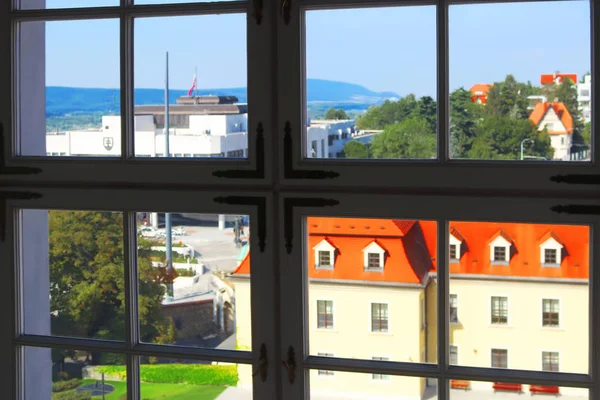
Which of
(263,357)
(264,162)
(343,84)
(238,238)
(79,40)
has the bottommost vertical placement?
(263,357)

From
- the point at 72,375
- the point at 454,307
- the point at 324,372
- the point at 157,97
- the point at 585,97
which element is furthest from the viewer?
the point at 72,375

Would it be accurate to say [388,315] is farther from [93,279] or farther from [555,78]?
[93,279]

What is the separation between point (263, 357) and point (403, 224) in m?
0.48

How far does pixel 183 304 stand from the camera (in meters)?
2.11

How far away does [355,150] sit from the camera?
1.95 meters

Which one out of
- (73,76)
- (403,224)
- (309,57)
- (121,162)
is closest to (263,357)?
(403,224)

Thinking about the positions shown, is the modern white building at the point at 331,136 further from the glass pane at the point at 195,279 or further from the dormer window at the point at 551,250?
the dormer window at the point at 551,250

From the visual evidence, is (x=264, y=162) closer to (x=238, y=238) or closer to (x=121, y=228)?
(x=238, y=238)

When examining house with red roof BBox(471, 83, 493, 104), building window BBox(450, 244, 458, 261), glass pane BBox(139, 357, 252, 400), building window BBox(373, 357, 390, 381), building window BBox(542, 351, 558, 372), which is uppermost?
house with red roof BBox(471, 83, 493, 104)

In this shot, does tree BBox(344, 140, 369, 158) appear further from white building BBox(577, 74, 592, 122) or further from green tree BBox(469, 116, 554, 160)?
white building BBox(577, 74, 592, 122)

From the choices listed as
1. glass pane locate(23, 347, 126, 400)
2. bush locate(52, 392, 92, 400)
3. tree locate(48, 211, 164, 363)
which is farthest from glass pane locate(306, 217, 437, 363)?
bush locate(52, 392, 92, 400)

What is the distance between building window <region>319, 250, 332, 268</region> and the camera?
1.96 meters

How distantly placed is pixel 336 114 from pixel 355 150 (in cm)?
10

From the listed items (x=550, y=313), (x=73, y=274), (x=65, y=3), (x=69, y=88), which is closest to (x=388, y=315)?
(x=550, y=313)
